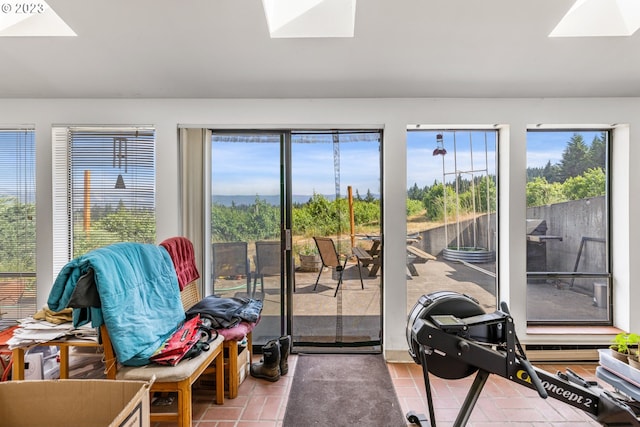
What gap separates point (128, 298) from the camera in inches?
67.0

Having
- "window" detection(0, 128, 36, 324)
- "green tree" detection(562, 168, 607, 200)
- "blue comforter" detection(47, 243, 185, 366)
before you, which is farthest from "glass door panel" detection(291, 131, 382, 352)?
"window" detection(0, 128, 36, 324)

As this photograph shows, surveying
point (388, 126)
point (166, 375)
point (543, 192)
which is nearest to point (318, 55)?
point (388, 126)

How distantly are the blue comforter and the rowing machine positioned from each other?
A: 54.8 inches

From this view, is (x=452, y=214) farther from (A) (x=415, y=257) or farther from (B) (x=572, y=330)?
(B) (x=572, y=330)

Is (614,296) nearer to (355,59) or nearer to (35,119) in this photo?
(355,59)

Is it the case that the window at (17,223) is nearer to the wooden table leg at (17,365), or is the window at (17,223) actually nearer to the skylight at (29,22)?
the skylight at (29,22)

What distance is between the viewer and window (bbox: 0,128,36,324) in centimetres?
267

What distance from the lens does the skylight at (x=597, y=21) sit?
1934 mm

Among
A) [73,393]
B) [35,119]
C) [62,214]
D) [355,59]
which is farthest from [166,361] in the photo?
[35,119]

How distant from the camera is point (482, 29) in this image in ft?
6.32

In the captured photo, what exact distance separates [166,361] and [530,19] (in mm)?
2772

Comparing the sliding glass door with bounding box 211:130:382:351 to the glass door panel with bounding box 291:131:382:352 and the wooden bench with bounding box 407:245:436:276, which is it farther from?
the wooden bench with bounding box 407:245:436:276

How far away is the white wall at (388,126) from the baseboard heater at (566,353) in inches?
2.6

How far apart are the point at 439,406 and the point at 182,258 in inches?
79.8
